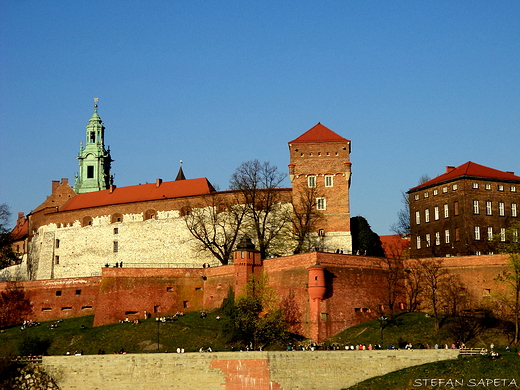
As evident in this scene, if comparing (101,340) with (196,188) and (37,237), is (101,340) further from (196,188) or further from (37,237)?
(37,237)

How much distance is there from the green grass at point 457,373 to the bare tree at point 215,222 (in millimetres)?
24552

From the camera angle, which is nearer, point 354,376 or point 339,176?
point 354,376

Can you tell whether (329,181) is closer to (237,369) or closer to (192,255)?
(192,255)

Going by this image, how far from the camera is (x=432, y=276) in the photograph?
196ft

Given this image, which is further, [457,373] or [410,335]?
[410,335]

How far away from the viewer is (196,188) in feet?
261

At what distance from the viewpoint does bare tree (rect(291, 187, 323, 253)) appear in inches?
2712

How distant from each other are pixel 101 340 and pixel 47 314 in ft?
39.6

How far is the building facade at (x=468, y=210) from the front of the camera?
2653 inches

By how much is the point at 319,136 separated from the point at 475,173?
43.6 feet

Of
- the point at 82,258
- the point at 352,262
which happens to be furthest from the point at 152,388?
the point at 82,258

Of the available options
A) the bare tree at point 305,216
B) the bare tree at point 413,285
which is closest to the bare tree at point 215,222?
the bare tree at point 305,216

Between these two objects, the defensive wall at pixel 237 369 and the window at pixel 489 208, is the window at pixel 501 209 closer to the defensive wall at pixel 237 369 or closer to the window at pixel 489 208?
the window at pixel 489 208

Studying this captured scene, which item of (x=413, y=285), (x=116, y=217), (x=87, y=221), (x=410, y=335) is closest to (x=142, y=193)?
(x=116, y=217)
